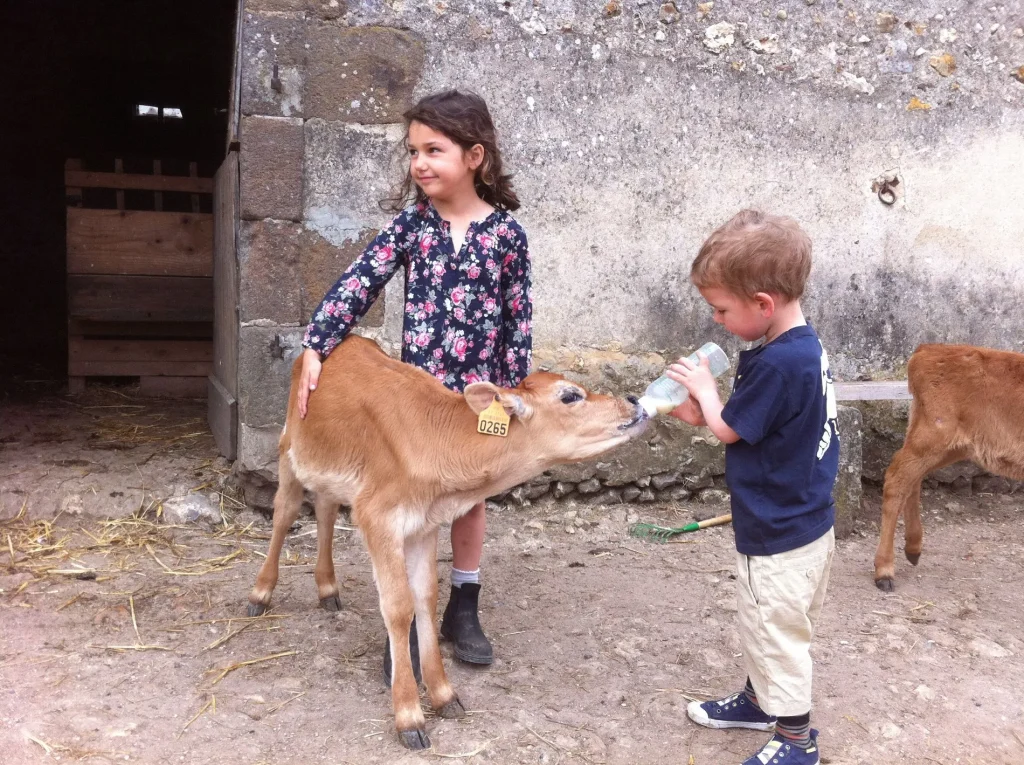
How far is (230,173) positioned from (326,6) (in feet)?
3.54

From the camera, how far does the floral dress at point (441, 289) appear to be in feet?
10.1

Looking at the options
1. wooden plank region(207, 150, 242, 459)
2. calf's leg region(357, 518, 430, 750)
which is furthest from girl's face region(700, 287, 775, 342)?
wooden plank region(207, 150, 242, 459)

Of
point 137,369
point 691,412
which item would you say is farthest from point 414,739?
point 137,369

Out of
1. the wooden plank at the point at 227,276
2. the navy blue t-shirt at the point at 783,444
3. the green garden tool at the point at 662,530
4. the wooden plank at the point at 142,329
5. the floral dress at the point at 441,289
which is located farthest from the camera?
the wooden plank at the point at 142,329

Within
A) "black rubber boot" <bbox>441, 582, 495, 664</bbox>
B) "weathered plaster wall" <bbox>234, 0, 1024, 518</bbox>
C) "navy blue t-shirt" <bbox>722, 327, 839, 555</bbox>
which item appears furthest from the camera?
"weathered plaster wall" <bbox>234, 0, 1024, 518</bbox>

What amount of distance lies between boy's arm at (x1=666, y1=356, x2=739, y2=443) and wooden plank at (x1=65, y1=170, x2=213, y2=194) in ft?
17.4

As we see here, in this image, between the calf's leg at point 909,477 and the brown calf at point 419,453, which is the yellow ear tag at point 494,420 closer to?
the brown calf at point 419,453

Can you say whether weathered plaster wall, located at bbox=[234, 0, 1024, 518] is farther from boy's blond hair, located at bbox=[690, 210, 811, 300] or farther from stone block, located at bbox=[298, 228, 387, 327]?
boy's blond hair, located at bbox=[690, 210, 811, 300]

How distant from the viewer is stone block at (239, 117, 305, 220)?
4.35 metres

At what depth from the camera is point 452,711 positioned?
9.57 feet

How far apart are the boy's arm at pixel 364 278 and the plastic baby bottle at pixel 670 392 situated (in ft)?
3.36

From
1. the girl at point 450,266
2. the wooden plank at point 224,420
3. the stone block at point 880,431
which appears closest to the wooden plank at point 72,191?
the wooden plank at point 224,420

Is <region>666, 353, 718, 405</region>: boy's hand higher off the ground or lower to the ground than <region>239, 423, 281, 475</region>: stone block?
higher

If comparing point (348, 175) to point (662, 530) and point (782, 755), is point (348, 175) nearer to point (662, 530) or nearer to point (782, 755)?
point (662, 530)
